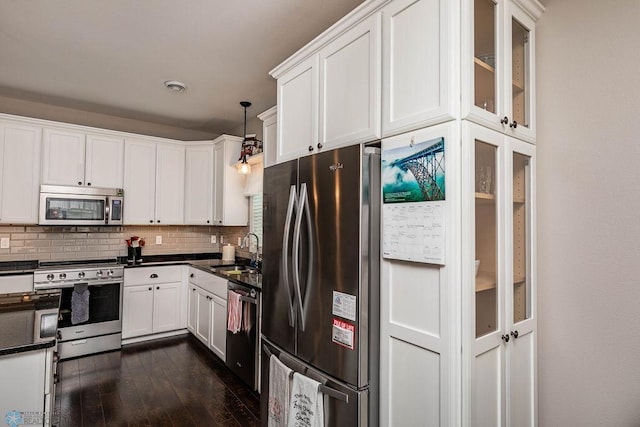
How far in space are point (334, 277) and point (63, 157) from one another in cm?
369

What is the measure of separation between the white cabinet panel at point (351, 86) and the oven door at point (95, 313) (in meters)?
3.27

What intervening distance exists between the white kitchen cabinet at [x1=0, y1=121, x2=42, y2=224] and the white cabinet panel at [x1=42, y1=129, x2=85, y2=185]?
0.08 meters

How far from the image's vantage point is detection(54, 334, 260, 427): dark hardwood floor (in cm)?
260

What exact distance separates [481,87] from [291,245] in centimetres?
127

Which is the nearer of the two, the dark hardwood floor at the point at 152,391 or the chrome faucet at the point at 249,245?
the dark hardwood floor at the point at 152,391

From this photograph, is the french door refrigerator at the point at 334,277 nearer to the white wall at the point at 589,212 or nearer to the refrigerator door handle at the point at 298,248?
the refrigerator door handle at the point at 298,248

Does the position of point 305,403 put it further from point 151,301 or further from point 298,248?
point 151,301

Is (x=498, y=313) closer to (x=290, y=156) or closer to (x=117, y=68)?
(x=290, y=156)

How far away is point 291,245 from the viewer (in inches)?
82.1

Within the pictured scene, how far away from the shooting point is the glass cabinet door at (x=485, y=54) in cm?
147

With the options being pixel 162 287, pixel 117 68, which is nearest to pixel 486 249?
pixel 117 68

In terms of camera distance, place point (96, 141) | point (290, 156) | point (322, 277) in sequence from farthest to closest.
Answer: point (96, 141) < point (290, 156) < point (322, 277)

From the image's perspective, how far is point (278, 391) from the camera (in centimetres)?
212

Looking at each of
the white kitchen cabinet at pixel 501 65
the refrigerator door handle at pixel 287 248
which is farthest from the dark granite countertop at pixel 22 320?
the white kitchen cabinet at pixel 501 65
